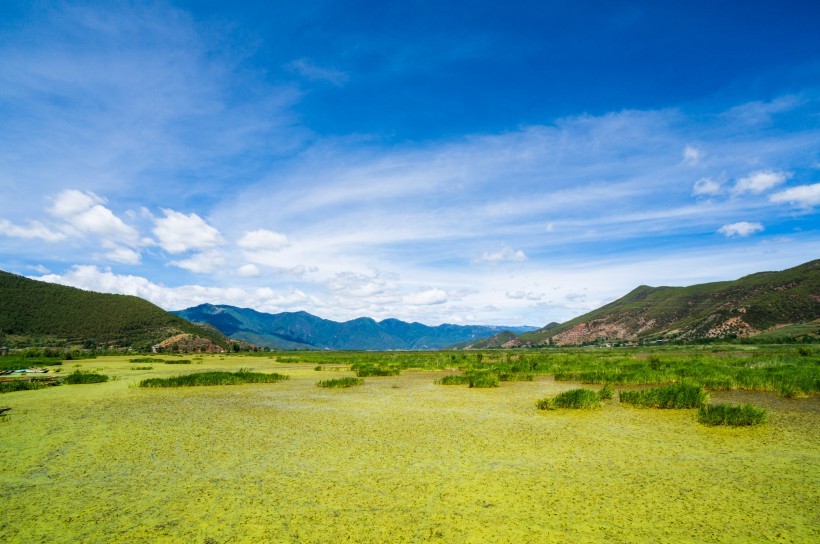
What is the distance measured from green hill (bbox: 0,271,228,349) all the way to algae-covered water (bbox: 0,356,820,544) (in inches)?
3305

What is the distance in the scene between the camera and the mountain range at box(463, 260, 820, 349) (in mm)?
99812

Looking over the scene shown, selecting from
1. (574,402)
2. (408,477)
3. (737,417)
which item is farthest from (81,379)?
(737,417)

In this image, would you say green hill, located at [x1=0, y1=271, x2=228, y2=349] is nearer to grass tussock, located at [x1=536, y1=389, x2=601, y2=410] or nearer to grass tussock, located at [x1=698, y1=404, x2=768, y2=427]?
grass tussock, located at [x1=536, y1=389, x2=601, y2=410]

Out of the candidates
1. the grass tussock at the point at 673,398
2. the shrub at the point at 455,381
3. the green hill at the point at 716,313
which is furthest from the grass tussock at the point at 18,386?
the green hill at the point at 716,313

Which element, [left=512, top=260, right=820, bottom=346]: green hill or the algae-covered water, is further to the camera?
[left=512, top=260, right=820, bottom=346]: green hill

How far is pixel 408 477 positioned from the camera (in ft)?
23.1

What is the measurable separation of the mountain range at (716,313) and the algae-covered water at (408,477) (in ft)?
296

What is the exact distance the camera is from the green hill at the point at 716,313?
Answer: 100125 millimetres

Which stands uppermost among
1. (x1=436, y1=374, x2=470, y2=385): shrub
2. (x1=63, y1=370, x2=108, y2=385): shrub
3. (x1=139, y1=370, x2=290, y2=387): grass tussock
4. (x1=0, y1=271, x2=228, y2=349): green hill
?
(x1=0, y1=271, x2=228, y2=349): green hill

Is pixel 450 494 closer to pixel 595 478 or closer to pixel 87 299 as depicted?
pixel 595 478

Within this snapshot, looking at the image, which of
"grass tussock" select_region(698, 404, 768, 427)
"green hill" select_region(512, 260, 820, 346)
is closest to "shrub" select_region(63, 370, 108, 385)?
"grass tussock" select_region(698, 404, 768, 427)

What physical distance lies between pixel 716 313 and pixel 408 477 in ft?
480

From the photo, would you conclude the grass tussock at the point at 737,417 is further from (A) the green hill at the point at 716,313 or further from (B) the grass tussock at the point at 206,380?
(A) the green hill at the point at 716,313

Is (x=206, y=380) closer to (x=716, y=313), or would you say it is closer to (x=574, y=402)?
(x=574, y=402)
